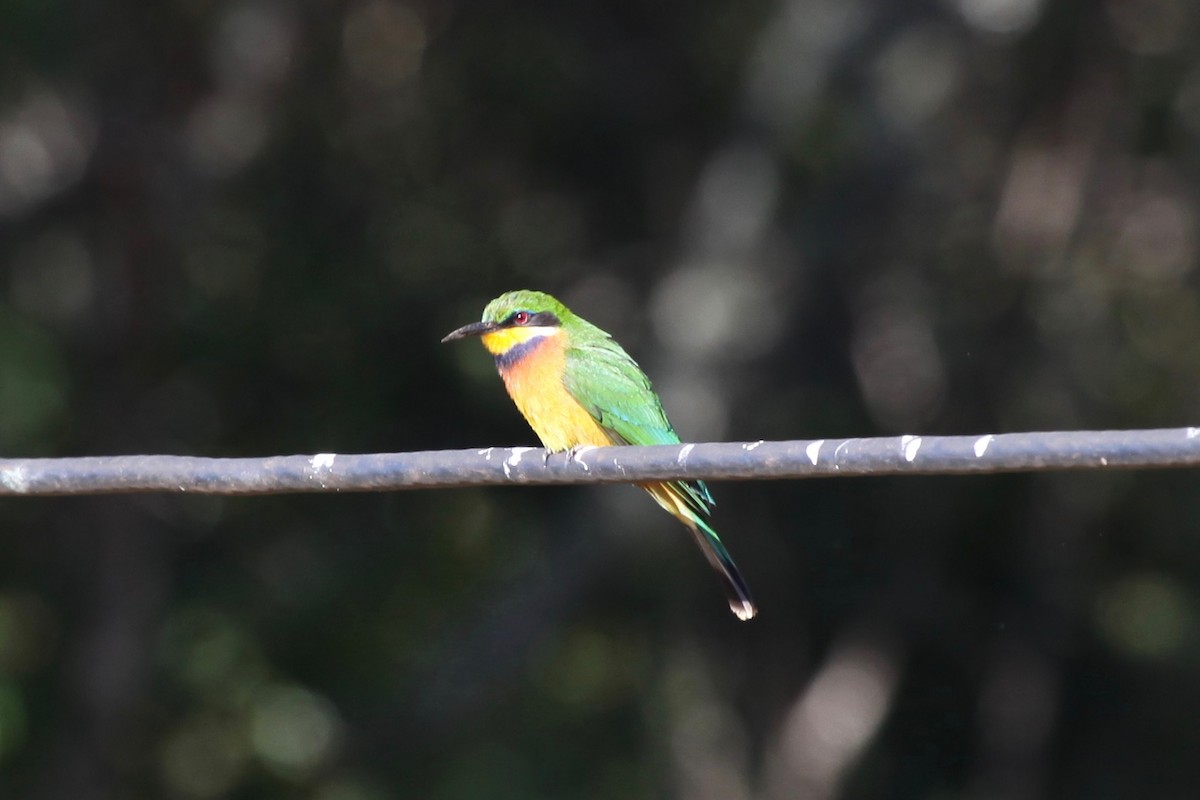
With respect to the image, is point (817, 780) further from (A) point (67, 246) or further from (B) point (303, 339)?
(A) point (67, 246)

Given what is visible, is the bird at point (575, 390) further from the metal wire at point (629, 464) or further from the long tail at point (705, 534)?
the metal wire at point (629, 464)

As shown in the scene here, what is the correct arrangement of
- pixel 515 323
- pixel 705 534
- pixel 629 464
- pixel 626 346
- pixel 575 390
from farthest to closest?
pixel 626 346 → pixel 515 323 → pixel 575 390 → pixel 705 534 → pixel 629 464

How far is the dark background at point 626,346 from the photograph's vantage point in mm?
7219

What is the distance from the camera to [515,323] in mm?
4398

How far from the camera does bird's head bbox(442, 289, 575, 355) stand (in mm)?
4367

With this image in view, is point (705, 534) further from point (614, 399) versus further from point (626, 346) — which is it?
point (626, 346)

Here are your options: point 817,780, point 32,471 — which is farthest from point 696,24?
point 32,471

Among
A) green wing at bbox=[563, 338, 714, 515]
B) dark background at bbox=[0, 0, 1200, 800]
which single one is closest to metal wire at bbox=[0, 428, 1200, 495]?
green wing at bbox=[563, 338, 714, 515]

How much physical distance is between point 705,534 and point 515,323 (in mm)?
966

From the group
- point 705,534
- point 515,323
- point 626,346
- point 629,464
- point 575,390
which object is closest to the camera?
point 629,464

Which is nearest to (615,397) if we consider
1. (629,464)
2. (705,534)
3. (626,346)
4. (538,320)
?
(538,320)

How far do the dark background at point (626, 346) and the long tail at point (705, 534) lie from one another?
3.11m

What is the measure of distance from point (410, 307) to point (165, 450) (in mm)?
1389

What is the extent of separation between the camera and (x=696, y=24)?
8.46 meters
